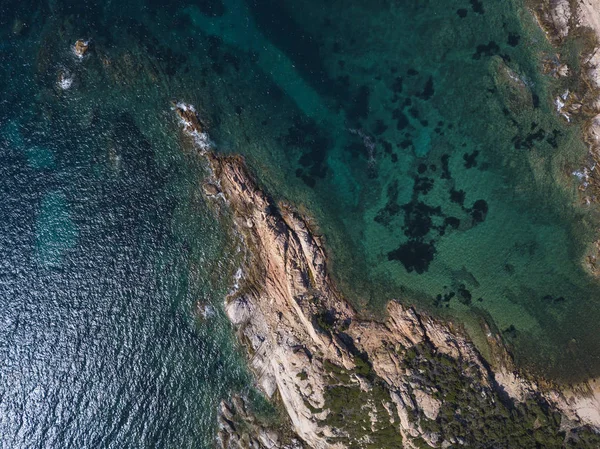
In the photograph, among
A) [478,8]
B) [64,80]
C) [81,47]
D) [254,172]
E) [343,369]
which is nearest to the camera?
[343,369]

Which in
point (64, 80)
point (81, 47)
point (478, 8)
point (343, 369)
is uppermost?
point (478, 8)

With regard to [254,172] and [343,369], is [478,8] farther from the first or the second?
[343,369]

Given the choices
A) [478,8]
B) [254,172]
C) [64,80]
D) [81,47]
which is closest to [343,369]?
[254,172]

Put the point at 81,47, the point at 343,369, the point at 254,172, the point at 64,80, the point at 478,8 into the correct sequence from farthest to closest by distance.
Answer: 1. the point at 64,80
2. the point at 81,47
3. the point at 254,172
4. the point at 478,8
5. the point at 343,369

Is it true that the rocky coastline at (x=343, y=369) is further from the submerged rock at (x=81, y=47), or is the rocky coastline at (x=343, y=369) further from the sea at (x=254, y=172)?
the submerged rock at (x=81, y=47)

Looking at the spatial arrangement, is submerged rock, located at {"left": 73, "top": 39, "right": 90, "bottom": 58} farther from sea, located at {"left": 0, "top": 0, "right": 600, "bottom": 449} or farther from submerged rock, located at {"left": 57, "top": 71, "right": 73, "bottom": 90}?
submerged rock, located at {"left": 57, "top": 71, "right": 73, "bottom": 90}

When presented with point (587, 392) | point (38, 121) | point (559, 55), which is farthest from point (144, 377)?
point (559, 55)

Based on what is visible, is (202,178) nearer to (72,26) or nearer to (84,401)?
(72,26)

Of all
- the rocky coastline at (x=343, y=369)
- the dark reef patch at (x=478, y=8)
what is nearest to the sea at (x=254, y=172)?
the dark reef patch at (x=478, y=8)
